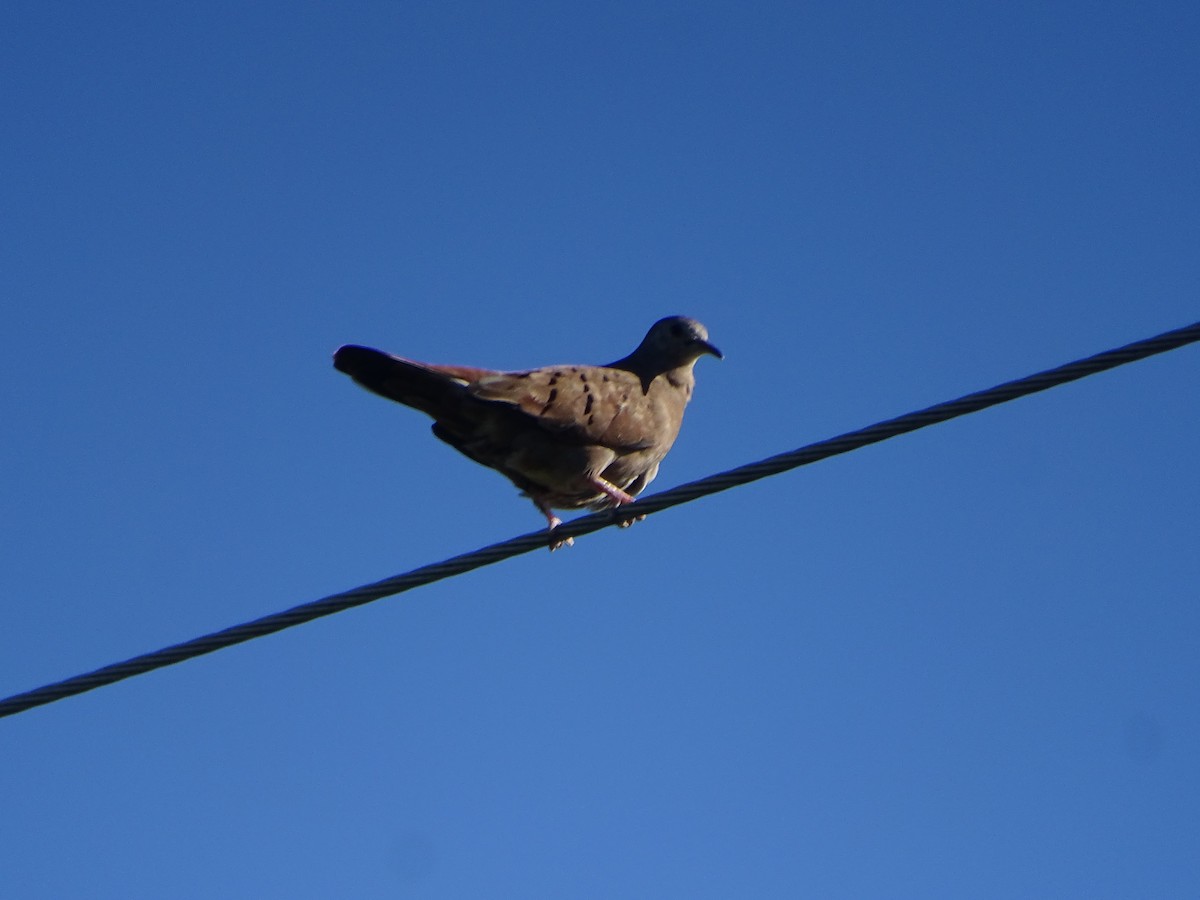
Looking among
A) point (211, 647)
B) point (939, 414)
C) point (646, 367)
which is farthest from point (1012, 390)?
point (646, 367)

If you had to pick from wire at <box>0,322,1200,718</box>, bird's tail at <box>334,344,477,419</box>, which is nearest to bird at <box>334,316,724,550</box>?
bird's tail at <box>334,344,477,419</box>

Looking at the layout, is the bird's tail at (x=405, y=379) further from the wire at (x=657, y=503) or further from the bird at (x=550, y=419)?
the wire at (x=657, y=503)

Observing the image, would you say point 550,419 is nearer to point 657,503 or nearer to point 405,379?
point 405,379

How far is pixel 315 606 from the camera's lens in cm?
466

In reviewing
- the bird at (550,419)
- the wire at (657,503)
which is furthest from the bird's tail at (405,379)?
the wire at (657,503)

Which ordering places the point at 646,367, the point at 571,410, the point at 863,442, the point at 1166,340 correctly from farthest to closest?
the point at 646,367, the point at 571,410, the point at 863,442, the point at 1166,340

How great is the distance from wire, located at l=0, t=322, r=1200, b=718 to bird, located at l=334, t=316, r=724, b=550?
1.65m

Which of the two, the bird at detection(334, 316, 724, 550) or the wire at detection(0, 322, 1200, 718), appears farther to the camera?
the bird at detection(334, 316, 724, 550)

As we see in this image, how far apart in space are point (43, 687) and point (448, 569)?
124 cm

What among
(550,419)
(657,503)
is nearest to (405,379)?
(550,419)

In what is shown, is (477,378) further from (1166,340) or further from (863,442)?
(1166,340)

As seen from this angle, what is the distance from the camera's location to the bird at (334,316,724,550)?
6617 mm

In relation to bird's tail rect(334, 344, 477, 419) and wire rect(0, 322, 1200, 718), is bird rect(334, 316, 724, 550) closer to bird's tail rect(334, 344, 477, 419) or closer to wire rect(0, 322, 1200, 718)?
bird's tail rect(334, 344, 477, 419)

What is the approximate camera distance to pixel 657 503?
5.11m
